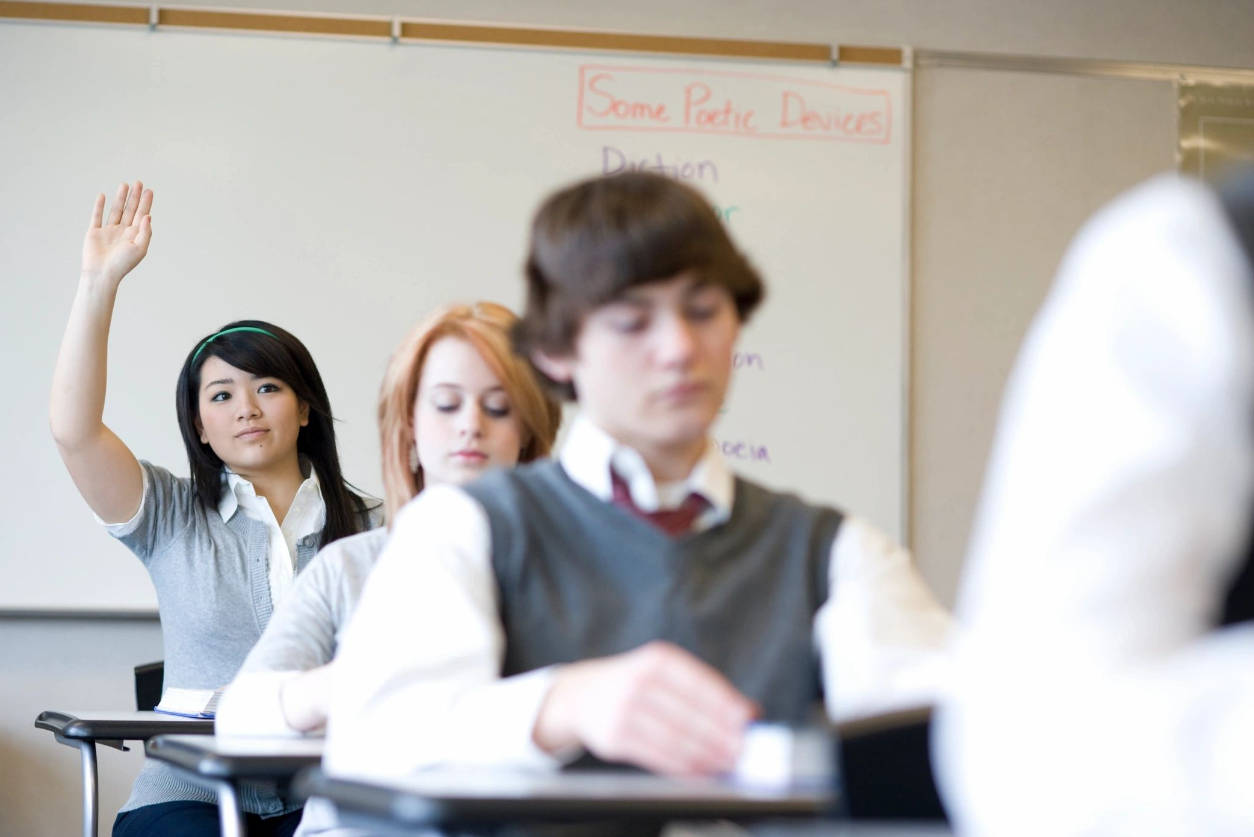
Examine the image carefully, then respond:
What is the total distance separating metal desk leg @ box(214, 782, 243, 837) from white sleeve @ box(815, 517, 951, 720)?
667 mm

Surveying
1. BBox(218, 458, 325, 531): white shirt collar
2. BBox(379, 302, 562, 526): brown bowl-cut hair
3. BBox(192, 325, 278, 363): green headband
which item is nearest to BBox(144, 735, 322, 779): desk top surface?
BBox(379, 302, 562, 526): brown bowl-cut hair

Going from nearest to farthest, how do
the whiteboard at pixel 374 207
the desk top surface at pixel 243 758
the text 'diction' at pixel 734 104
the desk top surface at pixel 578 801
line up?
the desk top surface at pixel 578 801 → the desk top surface at pixel 243 758 → the whiteboard at pixel 374 207 → the text 'diction' at pixel 734 104

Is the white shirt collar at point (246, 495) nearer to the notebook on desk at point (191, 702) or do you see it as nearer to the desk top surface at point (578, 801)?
the notebook on desk at point (191, 702)

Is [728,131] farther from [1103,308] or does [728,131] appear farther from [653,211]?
[1103,308]

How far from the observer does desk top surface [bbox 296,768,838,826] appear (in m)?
0.80

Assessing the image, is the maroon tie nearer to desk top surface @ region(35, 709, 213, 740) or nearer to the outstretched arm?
desk top surface @ region(35, 709, 213, 740)

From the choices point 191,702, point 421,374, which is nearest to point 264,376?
point 191,702

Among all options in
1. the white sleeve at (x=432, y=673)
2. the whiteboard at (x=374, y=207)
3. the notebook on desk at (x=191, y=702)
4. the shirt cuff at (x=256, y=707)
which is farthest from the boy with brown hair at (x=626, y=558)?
the whiteboard at (x=374, y=207)

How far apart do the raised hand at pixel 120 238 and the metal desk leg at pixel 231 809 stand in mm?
1244

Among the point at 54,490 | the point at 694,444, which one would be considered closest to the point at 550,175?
the point at 54,490

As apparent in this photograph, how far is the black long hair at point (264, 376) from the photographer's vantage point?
2623mm

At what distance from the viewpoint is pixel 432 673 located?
1131 mm

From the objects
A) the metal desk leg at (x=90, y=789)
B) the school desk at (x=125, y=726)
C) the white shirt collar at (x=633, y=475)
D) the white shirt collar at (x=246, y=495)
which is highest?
the white shirt collar at (x=633, y=475)

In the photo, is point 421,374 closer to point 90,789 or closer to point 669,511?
point 669,511
